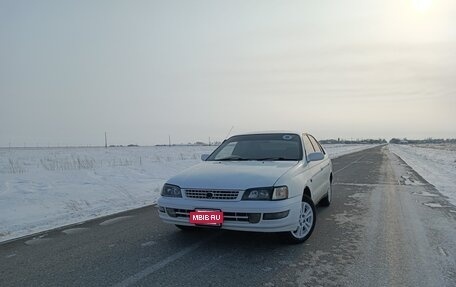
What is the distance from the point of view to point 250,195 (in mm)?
4414

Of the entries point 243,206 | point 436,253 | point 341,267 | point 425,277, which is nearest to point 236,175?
point 243,206

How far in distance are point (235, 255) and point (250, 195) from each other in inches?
30.7

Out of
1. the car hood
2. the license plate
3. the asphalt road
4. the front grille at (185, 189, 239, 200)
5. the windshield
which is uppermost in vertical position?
the windshield

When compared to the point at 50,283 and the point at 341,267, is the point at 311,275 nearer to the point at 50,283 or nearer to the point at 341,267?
the point at 341,267

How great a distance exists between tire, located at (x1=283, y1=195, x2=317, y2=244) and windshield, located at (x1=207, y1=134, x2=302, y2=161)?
Answer: 0.81 metres

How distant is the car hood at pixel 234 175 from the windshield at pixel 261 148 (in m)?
0.39

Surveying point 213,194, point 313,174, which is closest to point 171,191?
point 213,194

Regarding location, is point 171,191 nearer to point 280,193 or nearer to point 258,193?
point 258,193

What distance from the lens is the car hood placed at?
4513 mm

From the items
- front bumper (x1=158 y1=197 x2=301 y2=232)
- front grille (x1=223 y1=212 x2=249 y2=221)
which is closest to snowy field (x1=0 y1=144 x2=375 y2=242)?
front bumper (x1=158 y1=197 x2=301 y2=232)

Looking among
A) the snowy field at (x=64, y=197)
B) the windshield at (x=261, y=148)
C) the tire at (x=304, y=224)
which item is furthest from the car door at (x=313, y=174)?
the snowy field at (x=64, y=197)

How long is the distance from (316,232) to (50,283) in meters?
3.77

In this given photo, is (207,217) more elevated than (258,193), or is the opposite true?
(258,193)

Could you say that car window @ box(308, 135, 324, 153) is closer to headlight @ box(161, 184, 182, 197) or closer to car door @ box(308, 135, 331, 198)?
car door @ box(308, 135, 331, 198)
